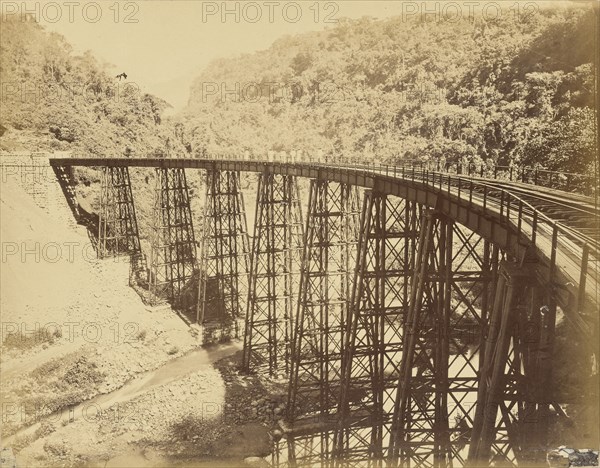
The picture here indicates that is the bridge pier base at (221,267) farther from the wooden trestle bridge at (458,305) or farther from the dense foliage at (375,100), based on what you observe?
the dense foliage at (375,100)

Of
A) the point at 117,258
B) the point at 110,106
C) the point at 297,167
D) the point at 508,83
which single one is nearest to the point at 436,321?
the point at 297,167

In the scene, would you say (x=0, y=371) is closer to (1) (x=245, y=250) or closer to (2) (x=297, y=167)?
(1) (x=245, y=250)

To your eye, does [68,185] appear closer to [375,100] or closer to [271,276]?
[271,276]

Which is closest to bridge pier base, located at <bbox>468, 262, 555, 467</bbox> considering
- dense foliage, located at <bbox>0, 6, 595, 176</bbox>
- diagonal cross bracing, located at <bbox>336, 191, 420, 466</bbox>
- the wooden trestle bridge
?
the wooden trestle bridge

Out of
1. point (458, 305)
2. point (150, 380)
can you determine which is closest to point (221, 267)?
point (150, 380)

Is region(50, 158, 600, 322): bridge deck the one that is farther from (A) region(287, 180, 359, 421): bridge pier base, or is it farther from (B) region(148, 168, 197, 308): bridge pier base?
(B) region(148, 168, 197, 308): bridge pier base

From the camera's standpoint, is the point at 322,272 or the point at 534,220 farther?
the point at 322,272
